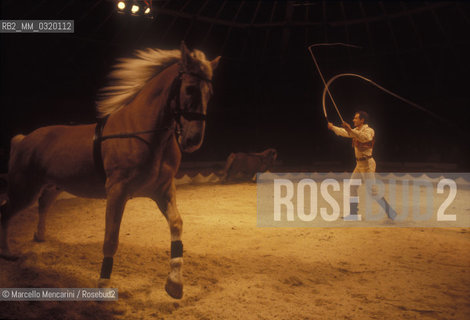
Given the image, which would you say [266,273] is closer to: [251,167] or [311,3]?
[251,167]

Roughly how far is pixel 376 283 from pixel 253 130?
1253 cm

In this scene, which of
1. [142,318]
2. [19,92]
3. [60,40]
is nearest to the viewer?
[142,318]

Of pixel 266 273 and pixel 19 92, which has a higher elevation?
pixel 19 92

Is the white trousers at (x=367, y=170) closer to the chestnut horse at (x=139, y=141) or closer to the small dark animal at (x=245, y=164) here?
the chestnut horse at (x=139, y=141)

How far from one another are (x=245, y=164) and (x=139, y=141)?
8638 mm

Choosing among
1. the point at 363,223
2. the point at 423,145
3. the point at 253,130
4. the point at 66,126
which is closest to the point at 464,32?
the point at 423,145

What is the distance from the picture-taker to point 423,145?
1468cm

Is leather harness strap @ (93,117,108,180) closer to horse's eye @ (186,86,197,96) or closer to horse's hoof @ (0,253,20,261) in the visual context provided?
horse's eye @ (186,86,197,96)

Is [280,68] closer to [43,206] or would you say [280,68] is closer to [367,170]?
[367,170]

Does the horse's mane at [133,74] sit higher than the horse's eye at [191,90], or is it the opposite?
the horse's mane at [133,74]

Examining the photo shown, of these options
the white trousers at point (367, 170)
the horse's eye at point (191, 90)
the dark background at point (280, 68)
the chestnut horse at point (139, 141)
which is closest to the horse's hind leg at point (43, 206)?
the chestnut horse at point (139, 141)

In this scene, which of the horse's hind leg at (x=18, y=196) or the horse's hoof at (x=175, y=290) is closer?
the horse's hoof at (x=175, y=290)

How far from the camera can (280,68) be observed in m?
14.2

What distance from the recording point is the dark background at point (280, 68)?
8797mm
